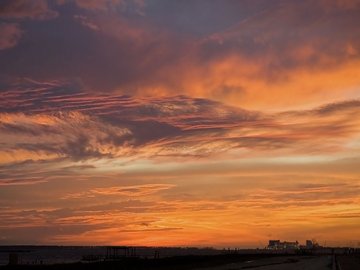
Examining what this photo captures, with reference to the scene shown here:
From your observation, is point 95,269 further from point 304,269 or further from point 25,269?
point 304,269

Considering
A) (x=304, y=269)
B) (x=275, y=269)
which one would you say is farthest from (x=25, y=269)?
(x=304, y=269)

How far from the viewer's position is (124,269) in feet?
211

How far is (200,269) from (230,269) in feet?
12.7

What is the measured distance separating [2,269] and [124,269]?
48.2 feet

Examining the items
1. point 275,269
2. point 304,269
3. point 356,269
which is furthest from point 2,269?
point 356,269

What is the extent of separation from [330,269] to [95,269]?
103 ft

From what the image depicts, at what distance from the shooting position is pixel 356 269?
70875 millimetres

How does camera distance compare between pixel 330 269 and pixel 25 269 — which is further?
pixel 330 269

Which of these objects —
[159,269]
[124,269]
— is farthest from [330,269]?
[124,269]

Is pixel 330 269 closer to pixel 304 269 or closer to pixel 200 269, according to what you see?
pixel 304 269

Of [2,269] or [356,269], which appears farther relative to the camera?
[356,269]

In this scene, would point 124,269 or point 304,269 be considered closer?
point 124,269

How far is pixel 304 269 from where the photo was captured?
2719 inches

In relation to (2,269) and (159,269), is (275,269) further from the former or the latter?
(2,269)
